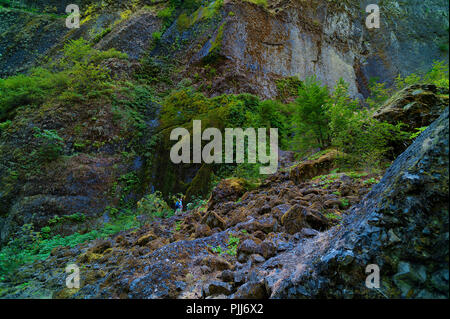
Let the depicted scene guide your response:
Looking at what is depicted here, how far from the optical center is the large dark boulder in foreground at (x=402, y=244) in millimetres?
1221

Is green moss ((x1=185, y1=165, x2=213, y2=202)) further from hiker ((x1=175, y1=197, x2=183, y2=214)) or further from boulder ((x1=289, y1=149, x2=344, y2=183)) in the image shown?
boulder ((x1=289, y1=149, x2=344, y2=183))

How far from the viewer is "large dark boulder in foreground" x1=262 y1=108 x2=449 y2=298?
1221mm

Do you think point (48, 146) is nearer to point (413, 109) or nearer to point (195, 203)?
point (195, 203)

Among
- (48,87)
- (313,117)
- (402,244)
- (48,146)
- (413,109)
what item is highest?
(48,87)

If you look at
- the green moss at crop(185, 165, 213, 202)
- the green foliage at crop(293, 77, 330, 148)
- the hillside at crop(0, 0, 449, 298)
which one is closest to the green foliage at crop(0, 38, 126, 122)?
the hillside at crop(0, 0, 449, 298)

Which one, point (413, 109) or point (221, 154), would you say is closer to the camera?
point (413, 109)

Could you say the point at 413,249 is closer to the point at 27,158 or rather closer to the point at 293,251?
the point at 293,251

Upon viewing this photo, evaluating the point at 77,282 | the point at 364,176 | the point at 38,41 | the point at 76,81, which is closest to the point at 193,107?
the point at 76,81

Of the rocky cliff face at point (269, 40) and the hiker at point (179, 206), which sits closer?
the hiker at point (179, 206)

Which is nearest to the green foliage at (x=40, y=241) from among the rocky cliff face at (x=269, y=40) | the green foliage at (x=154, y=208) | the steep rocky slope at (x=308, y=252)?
the green foliage at (x=154, y=208)

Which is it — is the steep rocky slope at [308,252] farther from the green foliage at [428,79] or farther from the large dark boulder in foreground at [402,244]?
the green foliage at [428,79]

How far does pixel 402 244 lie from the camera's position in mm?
1361

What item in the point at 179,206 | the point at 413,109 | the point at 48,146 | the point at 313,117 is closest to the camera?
the point at 413,109

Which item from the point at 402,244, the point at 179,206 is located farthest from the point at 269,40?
the point at 402,244
